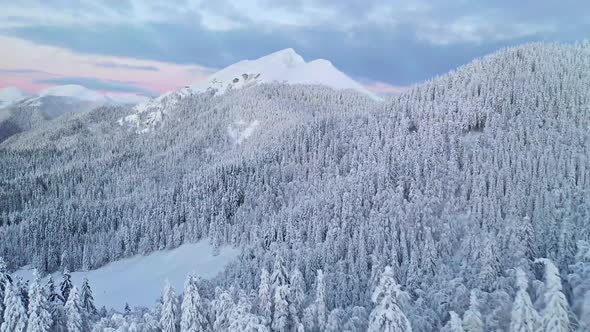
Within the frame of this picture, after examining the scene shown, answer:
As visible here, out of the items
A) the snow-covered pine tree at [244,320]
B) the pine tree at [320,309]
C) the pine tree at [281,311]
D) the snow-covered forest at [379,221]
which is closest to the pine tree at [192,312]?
the snow-covered forest at [379,221]

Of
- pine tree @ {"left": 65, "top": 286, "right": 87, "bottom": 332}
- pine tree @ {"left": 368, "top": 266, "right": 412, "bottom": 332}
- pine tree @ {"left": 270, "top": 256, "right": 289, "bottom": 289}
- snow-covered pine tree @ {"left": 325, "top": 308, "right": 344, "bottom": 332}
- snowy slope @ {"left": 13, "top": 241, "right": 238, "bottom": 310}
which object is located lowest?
snowy slope @ {"left": 13, "top": 241, "right": 238, "bottom": 310}

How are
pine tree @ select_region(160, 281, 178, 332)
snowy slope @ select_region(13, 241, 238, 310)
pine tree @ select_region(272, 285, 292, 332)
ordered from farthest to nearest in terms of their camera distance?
snowy slope @ select_region(13, 241, 238, 310)
pine tree @ select_region(160, 281, 178, 332)
pine tree @ select_region(272, 285, 292, 332)

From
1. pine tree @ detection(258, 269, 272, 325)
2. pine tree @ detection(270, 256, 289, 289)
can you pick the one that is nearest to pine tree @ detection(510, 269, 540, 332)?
pine tree @ detection(270, 256, 289, 289)

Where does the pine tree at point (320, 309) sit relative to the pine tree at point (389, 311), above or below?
below

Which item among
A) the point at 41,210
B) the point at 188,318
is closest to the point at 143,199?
the point at 41,210

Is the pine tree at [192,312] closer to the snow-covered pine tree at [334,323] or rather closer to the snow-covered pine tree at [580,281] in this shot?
the snow-covered pine tree at [334,323]

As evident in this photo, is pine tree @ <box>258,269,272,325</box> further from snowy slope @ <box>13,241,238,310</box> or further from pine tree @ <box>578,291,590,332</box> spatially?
snowy slope @ <box>13,241,238,310</box>
